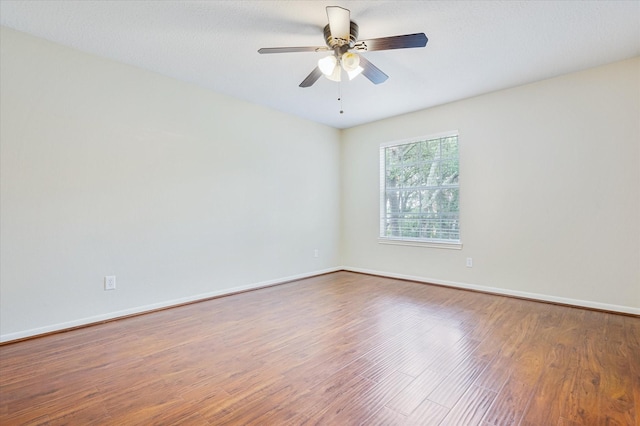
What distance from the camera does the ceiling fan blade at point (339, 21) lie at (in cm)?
197

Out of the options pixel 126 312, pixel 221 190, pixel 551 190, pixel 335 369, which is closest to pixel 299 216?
pixel 221 190

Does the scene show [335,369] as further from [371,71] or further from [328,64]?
[371,71]

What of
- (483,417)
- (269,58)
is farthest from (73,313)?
(483,417)

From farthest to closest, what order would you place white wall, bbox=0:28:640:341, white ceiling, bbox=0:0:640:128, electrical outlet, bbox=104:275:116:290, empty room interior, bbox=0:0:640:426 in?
electrical outlet, bbox=104:275:116:290, white wall, bbox=0:28:640:341, white ceiling, bbox=0:0:640:128, empty room interior, bbox=0:0:640:426

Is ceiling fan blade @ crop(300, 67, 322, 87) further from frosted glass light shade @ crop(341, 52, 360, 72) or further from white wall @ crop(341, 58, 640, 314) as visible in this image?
white wall @ crop(341, 58, 640, 314)

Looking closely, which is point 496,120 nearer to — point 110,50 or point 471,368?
point 471,368

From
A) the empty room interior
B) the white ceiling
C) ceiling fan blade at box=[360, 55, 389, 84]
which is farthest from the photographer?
ceiling fan blade at box=[360, 55, 389, 84]

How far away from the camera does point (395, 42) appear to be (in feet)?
7.04

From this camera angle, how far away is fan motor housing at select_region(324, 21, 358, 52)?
7.56 ft

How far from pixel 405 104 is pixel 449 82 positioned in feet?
2.65

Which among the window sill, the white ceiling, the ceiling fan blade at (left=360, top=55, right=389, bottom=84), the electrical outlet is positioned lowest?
the electrical outlet

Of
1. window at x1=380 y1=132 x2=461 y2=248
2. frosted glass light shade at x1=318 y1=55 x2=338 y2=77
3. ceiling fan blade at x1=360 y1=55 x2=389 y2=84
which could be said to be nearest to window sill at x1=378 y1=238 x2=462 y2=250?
window at x1=380 y1=132 x2=461 y2=248

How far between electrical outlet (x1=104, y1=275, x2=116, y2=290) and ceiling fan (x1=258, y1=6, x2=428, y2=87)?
257 centimetres

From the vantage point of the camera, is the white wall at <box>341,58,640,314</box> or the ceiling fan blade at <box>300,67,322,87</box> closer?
the ceiling fan blade at <box>300,67,322,87</box>
